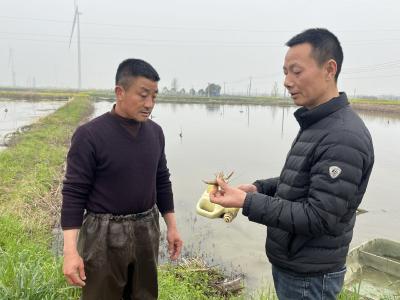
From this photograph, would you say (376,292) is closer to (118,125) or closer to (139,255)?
(139,255)

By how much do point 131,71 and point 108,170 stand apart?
633 mm

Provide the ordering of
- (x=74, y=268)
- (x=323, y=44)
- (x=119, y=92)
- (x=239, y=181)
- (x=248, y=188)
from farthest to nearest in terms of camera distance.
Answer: (x=239, y=181)
(x=119, y=92)
(x=248, y=188)
(x=74, y=268)
(x=323, y=44)

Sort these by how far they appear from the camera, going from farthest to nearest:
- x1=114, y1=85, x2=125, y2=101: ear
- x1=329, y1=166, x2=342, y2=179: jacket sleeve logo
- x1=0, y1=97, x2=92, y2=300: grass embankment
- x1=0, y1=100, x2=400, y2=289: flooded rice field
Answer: x1=0, y1=100, x2=400, y2=289: flooded rice field
x1=0, y1=97, x2=92, y2=300: grass embankment
x1=114, y1=85, x2=125, y2=101: ear
x1=329, y1=166, x2=342, y2=179: jacket sleeve logo

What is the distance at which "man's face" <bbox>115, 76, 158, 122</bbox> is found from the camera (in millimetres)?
2402

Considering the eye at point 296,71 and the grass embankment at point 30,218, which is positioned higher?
the eye at point 296,71

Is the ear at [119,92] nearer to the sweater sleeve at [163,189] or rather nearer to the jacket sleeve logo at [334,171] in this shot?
the sweater sleeve at [163,189]

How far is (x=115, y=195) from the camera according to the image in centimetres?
236

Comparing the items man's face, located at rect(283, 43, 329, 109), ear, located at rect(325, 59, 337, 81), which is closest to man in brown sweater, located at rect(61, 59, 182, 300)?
man's face, located at rect(283, 43, 329, 109)

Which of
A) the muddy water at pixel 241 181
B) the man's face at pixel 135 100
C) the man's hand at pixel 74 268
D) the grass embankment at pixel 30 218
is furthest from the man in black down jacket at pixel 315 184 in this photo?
the muddy water at pixel 241 181

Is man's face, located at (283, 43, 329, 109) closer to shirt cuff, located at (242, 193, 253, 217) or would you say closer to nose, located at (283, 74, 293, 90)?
nose, located at (283, 74, 293, 90)

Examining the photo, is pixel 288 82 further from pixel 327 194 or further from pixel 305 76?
pixel 327 194

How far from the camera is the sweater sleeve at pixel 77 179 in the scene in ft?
7.34

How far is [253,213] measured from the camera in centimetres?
182

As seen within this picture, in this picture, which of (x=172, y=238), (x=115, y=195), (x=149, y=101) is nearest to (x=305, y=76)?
(x=149, y=101)
